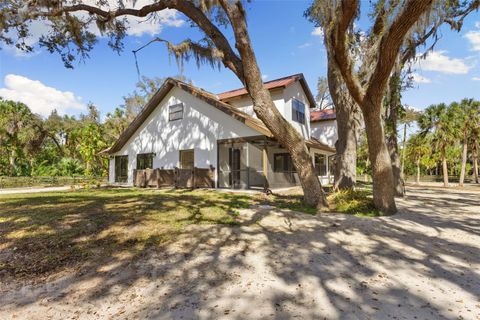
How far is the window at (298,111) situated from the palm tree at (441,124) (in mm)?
16737

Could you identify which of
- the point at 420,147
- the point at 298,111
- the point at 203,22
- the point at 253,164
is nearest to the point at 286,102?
the point at 298,111

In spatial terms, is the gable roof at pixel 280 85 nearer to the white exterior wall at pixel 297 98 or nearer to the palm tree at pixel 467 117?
the white exterior wall at pixel 297 98

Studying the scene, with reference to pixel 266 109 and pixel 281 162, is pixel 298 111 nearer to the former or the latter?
pixel 281 162

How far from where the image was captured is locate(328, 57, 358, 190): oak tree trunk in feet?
36.4

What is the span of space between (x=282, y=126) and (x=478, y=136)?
1211 inches

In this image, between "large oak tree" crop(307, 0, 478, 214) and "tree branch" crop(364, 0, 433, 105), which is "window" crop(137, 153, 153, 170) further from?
"tree branch" crop(364, 0, 433, 105)

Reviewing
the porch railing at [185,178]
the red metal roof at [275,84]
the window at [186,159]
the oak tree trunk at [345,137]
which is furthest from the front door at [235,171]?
the oak tree trunk at [345,137]

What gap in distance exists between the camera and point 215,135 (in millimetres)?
14492

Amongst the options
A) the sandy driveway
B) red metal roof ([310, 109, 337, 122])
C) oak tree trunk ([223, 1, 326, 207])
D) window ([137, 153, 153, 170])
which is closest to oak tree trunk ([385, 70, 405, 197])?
oak tree trunk ([223, 1, 326, 207])

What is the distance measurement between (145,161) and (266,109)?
1268 centimetres

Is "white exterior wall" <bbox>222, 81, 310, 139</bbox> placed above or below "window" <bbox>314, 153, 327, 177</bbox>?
above

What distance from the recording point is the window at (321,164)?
19.7m

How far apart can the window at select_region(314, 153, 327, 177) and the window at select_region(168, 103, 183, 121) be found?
10.7 metres

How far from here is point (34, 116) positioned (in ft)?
90.8
